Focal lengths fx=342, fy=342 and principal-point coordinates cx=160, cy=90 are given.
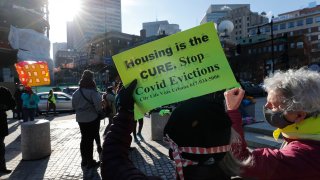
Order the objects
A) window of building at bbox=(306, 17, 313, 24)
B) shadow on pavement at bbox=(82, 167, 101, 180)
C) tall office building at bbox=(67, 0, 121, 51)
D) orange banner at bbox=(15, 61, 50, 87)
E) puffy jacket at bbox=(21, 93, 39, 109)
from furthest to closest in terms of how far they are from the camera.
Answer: tall office building at bbox=(67, 0, 121, 51) < window of building at bbox=(306, 17, 313, 24) < orange banner at bbox=(15, 61, 50, 87) < puffy jacket at bbox=(21, 93, 39, 109) < shadow on pavement at bbox=(82, 167, 101, 180)

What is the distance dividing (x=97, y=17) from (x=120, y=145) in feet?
425

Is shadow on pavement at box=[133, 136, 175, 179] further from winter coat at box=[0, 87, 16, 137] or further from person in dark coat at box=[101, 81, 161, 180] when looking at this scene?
person in dark coat at box=[101, 81, 161, 180]

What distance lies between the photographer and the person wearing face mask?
5.21 ft

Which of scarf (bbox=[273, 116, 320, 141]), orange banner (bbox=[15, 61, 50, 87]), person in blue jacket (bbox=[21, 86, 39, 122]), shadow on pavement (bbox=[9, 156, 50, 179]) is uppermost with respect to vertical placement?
orange banner (bbox=[15, 61, 50, 87])

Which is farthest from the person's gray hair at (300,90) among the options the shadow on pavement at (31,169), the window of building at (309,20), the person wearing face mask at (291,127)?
the window of building at (309,20)

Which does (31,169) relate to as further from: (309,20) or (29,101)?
(309,20)

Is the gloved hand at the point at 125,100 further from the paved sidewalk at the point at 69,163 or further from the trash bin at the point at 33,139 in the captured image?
the trash bin at the point at 33,139

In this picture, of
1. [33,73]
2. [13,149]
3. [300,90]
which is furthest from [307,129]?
[33,73]

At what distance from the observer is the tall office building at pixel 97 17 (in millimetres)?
121188

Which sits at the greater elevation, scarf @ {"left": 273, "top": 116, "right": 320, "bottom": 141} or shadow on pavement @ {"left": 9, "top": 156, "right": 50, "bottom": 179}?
scarf @ {"left": 273, "top": 116, "right": 320, "bottom": 141}

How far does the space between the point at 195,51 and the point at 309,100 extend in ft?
2.38

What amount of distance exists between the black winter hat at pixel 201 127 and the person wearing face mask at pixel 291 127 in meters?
0.20

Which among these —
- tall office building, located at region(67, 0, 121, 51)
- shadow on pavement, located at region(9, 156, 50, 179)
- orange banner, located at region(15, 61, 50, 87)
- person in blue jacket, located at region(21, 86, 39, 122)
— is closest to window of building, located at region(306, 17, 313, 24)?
tall office building, located at region(67, 0, 121, 51)

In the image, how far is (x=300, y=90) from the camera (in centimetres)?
168
